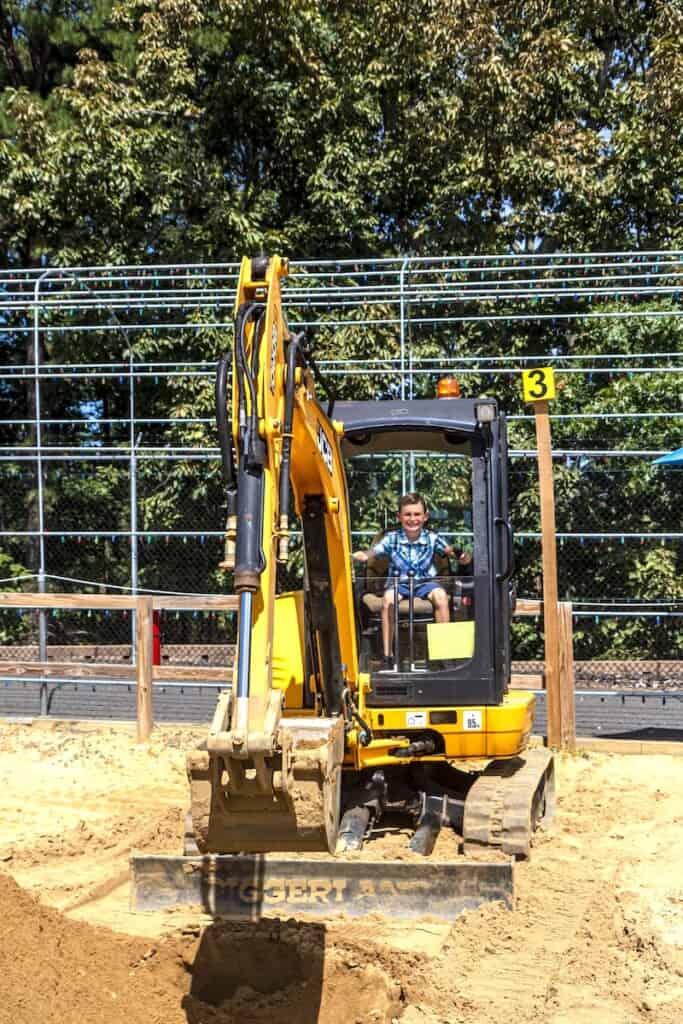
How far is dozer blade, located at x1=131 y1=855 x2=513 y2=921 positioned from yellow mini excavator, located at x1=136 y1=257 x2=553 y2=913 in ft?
0.06

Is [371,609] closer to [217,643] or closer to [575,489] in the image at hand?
[575,489]

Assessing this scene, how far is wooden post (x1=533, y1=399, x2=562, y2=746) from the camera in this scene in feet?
34.3

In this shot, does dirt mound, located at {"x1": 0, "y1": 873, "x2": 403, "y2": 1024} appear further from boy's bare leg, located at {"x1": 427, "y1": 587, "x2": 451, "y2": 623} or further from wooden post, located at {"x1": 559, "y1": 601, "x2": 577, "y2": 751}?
wooden post, located at {"x1": 559, "y1": 601, "x2": 577, "y2": 751}

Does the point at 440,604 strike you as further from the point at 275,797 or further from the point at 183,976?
the point at 275,797

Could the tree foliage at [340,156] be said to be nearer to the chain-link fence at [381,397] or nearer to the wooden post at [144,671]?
the chain-link fence at [381,397]

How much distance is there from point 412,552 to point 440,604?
36cm

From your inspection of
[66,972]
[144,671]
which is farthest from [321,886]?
[144,671]

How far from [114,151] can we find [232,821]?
559 inches

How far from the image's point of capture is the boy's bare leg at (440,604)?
6973 millimetres

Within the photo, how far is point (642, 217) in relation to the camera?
17.1 m

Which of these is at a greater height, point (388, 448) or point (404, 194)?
point (404, 194)

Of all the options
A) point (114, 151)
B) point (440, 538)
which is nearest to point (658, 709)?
point (440, 538)

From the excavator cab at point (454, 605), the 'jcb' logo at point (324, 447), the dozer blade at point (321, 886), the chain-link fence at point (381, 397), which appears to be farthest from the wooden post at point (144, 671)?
the 'jcb' logo at point (324, 447)

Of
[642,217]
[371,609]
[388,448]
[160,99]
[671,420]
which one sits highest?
[160,99]
